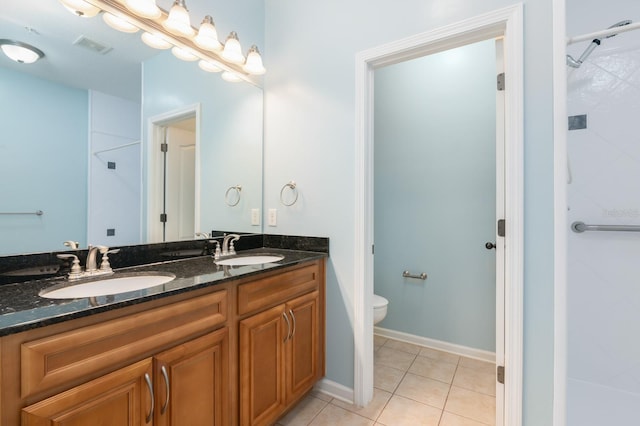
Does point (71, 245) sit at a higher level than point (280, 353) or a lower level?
higher

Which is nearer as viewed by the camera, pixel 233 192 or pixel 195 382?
pixel 195 382

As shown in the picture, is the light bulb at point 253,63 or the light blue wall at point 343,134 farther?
the light bulb at point 253,63

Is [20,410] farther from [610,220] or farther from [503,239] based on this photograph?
[610,220]

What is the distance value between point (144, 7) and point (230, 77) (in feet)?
1.98

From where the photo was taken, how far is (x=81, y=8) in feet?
3.92

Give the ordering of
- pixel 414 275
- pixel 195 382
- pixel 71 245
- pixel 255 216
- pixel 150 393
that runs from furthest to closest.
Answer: pixel 414 275 < pixel 255 216 < pixel 71 245 < pixel 195 382 < pixel 150 393

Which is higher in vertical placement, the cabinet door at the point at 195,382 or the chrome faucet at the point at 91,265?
the chrome faucet at the point at 91,265

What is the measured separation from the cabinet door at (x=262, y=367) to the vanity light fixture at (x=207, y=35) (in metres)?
1.48

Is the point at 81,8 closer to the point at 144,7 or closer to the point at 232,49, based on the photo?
the point at 144,7

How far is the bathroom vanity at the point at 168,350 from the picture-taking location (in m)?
0.67

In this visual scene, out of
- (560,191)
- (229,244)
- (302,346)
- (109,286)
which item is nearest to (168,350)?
(109,286)

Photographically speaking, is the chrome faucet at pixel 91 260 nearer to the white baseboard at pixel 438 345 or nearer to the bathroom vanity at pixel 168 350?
the bathroom vanity at pixel 168 350

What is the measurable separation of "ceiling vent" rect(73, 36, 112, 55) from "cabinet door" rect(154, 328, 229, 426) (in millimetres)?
1306

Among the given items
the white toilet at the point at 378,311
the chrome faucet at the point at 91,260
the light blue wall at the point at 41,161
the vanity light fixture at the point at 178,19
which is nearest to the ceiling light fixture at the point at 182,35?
the vanity light fixture at the point at 178,19
